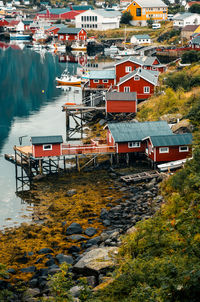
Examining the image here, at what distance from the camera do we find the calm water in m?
36.2

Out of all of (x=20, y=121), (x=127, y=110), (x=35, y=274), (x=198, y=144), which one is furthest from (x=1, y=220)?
(x=20, y=121)

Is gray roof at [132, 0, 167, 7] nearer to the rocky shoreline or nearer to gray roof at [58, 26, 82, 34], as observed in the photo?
gray roof at [58, 26, 82, 34]

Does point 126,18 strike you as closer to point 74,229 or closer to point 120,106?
point 120,106

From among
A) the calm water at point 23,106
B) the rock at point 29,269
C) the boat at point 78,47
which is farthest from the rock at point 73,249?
the boat at point 78,47

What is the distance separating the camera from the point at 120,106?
173ft

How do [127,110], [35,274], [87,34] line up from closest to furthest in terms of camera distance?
[35,274]
[127,110]
[87,34]

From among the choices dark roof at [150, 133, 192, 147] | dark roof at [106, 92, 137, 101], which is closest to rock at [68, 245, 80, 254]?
dark roof at [150, 133, 192, 147]

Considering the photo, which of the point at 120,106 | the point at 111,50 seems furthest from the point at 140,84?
the point at 111,50

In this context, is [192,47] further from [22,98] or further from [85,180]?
[85,180]

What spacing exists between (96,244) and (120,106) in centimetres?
2742

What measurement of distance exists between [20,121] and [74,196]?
89.7 feet

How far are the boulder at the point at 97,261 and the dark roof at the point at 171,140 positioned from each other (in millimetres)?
14895

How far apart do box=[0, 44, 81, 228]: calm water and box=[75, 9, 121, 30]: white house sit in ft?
85.1

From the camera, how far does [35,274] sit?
24500mm
